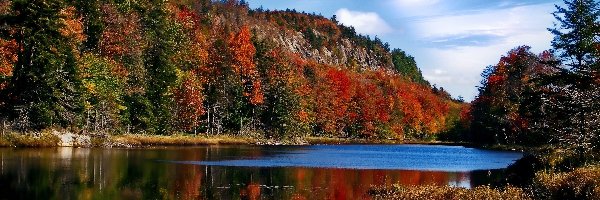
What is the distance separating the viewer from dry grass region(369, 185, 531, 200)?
27375mm

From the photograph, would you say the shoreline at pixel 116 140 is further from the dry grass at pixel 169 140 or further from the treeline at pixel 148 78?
the treeline at pixel 148 78

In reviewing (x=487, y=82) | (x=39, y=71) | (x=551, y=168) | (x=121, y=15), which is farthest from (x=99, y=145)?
(x=487, y=82)

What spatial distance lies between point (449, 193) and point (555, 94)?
1396 inches

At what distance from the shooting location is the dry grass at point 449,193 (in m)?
27.4

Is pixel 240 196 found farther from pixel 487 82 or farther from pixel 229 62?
pixel 487 82

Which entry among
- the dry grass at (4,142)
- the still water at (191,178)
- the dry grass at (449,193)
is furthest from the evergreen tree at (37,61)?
the dry grass at (449,193)

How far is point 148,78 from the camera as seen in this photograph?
96.3 metres

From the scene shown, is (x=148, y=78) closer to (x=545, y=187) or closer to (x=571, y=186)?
(x=545, y=187)

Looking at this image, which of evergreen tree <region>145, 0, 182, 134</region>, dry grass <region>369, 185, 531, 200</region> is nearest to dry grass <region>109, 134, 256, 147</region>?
evergreen tree <region>145, 0, 182, 134</region>

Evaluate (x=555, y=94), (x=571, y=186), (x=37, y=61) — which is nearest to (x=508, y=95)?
(x=555, y=94)

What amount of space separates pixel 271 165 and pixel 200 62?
6589 cm

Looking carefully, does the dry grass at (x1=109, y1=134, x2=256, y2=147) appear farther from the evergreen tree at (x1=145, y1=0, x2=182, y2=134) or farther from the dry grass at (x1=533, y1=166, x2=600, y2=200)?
the dry grass at (x1=533, y1=166, x2=600, y2=200)

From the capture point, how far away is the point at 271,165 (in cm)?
5100

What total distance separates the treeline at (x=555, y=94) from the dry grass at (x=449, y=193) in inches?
238
